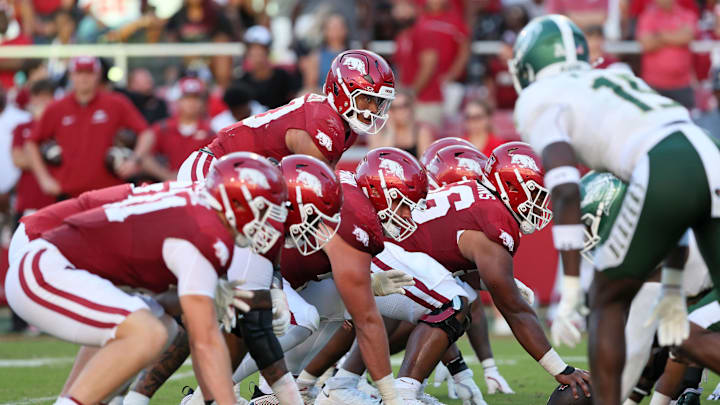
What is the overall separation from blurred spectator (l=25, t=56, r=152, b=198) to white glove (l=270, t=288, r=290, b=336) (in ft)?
16.3

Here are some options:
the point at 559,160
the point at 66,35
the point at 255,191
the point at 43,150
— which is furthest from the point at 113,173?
the point at 559,160

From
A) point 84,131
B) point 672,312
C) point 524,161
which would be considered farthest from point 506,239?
point 84,131

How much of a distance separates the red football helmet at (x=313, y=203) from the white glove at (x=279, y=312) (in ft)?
0.80

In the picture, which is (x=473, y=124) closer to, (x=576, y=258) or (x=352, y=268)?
(x=352, y=268)

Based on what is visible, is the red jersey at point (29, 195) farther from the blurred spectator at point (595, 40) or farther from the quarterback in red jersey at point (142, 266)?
the quarterback in red jersey at point (142, 266)

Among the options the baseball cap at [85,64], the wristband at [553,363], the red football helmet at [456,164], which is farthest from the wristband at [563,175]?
the baseball cap at [85,64]

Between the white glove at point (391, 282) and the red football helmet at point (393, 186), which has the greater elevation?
the red football helmet at point (393, 186)

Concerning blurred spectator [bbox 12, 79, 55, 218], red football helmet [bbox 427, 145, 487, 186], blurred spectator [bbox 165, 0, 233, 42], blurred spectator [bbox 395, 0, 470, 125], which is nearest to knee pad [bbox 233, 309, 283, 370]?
red football helmet [bbox 427, 145, 487, 186]

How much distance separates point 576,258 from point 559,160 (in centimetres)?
36

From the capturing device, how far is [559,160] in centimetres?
412

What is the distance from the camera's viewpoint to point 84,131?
381 inches

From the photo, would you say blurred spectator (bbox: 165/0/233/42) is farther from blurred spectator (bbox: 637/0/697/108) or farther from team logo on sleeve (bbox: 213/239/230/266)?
team logo on sleeve (bbox: 213/239/230/266)

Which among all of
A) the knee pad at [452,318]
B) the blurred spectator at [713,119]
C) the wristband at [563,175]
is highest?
the wristband at [563,175]

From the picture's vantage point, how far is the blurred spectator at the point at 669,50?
34.5ft
